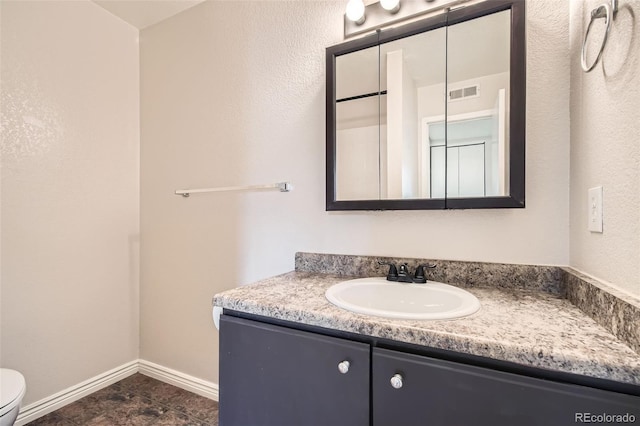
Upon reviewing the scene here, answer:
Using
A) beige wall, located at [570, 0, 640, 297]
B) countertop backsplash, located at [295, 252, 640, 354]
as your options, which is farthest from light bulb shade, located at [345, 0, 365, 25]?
countertop backsplash, located at [295, 252, 640, 354]

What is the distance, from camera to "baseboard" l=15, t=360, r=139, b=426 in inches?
60.6

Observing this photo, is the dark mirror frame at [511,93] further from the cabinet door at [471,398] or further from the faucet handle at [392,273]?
the cabinet door at [471,398]

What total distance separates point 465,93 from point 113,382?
257cm

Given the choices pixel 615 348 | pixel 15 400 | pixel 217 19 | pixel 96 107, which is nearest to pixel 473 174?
pixel 615 348

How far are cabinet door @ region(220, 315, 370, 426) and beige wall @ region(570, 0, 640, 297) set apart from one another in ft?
2.12

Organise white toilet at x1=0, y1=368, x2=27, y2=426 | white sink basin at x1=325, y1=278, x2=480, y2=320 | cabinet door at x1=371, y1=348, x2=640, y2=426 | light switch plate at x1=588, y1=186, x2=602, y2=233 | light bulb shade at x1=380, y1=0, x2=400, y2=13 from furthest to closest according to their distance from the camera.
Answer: light bulb shade at x1=380, y1=0, x2=400, y2=13 < white toilet at x1=0, y1=368, x2=27, y2=426 < white sink basin at x1=325, y1=278, x2=480, y2=320 < light switch plate at x1=588, y1=186, x2=602, y2=233 < cabinet door at x1=371, y1=348, x2=640, y2=426

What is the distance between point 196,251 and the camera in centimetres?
184

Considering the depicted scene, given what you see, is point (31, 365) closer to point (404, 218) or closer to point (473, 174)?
point (404, 218)

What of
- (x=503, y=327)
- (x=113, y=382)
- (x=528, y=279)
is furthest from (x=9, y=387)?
(x=528, y=279)

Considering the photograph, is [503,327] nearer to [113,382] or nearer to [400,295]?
[400,295]

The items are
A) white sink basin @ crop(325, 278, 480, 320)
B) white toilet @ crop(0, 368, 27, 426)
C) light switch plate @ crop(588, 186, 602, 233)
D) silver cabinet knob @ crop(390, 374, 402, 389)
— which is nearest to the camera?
silver cabinet knob @ crop(390, 374, 402, 389)

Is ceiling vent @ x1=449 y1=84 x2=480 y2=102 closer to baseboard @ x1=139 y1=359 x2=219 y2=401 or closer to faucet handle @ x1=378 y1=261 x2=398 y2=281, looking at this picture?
faucet handle @ x1=378 y1=261 x2=398 y2=281

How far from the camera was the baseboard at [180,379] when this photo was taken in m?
1.76

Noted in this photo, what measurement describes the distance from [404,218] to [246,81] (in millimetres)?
1159
